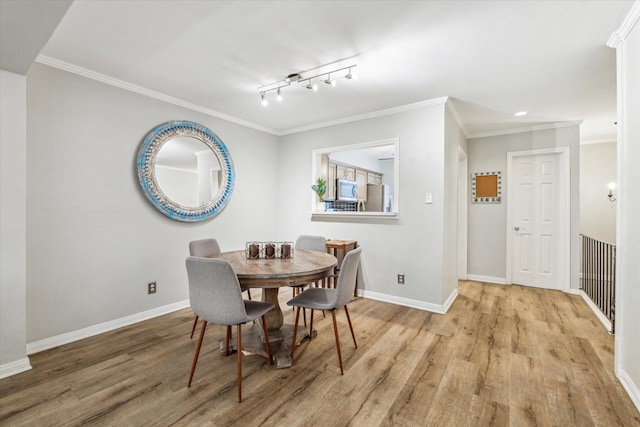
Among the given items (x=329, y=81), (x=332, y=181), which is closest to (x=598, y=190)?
(x=332, y=181)

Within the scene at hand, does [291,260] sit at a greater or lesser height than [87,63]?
lesser

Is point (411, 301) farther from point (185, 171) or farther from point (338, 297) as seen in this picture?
point (185, 171)

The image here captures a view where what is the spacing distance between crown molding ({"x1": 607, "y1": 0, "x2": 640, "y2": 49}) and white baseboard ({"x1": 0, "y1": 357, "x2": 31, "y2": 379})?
14.9 feet

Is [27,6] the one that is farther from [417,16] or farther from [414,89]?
[414,89]

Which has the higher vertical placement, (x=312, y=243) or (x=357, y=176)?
(x=357, y=176)

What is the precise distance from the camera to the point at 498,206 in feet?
Answer: 15.0

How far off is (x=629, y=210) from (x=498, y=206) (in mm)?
2863

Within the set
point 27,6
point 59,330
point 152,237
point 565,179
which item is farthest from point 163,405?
point 565,179

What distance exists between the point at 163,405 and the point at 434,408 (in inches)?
62.5

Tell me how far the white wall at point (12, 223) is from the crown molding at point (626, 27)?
3.96 m

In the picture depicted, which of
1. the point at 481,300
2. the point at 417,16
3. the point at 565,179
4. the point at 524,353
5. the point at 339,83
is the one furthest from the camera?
the point at 565,179

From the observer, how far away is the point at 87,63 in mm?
2488

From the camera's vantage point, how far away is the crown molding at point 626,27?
172 centimetres

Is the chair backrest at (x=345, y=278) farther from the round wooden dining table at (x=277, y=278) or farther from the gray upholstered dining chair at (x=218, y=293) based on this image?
the gray upholstered dining chair at (x=218, y=293)
